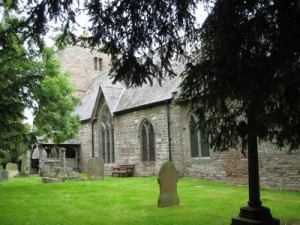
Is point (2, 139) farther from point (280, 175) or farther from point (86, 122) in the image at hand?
point (86, 122)

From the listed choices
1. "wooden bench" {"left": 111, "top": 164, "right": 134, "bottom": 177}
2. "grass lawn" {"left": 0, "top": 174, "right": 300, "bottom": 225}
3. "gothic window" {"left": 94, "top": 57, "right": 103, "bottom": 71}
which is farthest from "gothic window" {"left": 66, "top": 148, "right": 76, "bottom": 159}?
"grass lawn" {"left": 0, "top": 174, "right": 300, "bottom": 225}

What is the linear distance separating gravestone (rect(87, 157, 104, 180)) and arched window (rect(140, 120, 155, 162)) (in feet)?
9.57

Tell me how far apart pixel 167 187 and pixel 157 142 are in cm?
988

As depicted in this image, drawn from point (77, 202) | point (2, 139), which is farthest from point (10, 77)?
point (77, 202)

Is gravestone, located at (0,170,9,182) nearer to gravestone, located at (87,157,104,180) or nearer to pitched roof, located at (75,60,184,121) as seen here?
gravestone, located at (87,157,104,180)

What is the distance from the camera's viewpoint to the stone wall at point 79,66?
34394mm

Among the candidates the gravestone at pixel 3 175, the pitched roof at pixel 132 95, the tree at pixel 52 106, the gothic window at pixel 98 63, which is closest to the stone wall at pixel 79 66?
the gothic window at pixel 98 63

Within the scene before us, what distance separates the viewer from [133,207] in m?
9.78

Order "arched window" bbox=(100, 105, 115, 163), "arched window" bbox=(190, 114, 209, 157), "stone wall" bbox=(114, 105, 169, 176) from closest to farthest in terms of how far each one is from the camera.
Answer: "arched window" bbox=(190, 114, 209, 157) < "stone wall" bbox=(114, 105, 169, 176) < "arched window" bbox=(100, 105, 115, 163)

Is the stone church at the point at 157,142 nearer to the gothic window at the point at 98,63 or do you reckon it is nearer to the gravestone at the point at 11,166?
the gothic window at the point at 98,63

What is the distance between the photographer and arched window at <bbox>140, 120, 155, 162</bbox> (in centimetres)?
2043

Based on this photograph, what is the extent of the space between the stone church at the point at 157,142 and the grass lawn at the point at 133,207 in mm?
1379

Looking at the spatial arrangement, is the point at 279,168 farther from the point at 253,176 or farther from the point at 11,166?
the point at 11,166

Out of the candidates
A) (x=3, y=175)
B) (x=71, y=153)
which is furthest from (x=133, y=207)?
(x=71, y=153)
